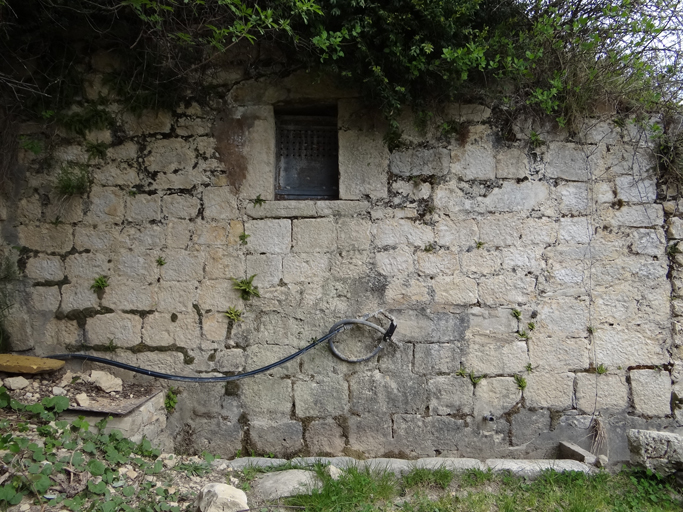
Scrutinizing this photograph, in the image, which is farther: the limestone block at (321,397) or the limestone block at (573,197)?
the limestone block at (573,197)

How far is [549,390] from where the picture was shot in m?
3.12

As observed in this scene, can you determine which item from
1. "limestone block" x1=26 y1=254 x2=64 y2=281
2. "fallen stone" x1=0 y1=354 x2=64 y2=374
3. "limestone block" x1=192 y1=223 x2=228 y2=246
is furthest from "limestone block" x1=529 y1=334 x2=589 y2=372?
"limestone block" x1=26 y1=254 x2=64 y2=281

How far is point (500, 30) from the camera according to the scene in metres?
2.99

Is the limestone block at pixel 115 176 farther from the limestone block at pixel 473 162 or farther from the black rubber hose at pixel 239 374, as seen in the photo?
the limestone block at pixel 473 162

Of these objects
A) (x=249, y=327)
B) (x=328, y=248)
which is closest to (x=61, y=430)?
(x=249, y=327)

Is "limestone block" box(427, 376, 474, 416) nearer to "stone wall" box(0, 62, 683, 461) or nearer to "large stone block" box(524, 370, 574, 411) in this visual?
"stone wall" box(0, 62, 683, 461)

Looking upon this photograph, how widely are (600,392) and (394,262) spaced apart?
1739 millimetres

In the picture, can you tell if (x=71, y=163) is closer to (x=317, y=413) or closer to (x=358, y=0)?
(x=358, y=0)

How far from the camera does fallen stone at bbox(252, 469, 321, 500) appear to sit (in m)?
2.52

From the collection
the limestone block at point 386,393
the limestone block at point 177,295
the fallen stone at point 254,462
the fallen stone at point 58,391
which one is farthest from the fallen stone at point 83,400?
the limestone block at point 386,393

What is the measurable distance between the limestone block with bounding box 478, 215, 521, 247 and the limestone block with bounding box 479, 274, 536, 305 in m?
0.26

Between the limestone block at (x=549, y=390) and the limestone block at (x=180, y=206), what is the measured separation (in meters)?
2.68

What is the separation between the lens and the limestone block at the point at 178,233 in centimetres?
315

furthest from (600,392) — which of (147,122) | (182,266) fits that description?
(147,122)
